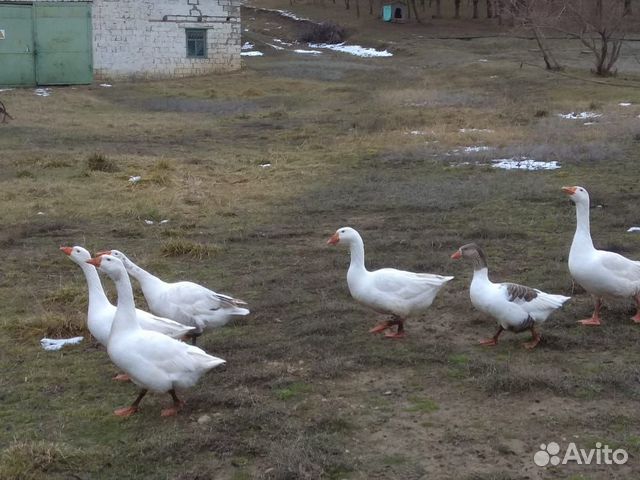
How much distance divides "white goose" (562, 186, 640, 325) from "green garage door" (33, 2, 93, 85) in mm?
26181

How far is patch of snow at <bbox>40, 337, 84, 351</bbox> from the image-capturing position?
6.81 m

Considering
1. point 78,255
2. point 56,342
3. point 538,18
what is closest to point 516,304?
point 78,255

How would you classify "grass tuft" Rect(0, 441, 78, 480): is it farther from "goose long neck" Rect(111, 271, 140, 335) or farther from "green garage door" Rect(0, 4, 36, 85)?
"green garage door" Rect(0, 4, 36, 85)

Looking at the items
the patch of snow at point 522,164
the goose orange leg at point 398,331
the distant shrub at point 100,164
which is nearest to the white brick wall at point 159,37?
the distant shrub at point 100,164

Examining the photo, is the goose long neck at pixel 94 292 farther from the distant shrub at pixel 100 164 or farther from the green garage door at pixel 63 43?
the green garage door at pixel 63 43

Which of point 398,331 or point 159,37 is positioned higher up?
point 159,37

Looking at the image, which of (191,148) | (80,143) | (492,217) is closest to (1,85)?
(80,143)

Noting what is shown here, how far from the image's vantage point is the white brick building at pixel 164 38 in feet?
103

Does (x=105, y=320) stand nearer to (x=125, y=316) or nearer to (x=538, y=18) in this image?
(x=125, y=316)

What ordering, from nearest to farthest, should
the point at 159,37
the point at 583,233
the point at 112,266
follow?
the point at 112,266 → the point at 583,233 → the point at 159,37

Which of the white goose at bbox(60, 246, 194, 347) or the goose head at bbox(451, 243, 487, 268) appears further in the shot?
the goose head at bbox(451, 243, 487, 268)

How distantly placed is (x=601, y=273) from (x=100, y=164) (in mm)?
9825

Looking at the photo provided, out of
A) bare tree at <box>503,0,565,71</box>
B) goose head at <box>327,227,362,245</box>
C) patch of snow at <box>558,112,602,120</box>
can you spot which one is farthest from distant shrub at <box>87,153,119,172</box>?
bare tree at <box>503,0,565,71</box>

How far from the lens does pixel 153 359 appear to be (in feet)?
17.2
